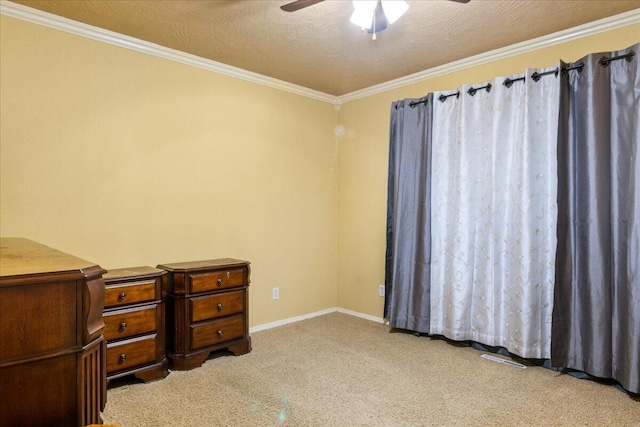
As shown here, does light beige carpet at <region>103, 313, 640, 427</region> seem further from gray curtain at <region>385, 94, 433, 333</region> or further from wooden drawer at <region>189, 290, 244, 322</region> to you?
gray curtain at <region>385, 94, 433, 333</region>

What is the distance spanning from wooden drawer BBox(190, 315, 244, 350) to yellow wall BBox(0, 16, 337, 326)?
2.05ft

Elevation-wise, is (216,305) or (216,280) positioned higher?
(216,280)

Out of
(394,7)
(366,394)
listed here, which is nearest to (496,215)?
(366,394)

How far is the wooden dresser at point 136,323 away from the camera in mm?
2570

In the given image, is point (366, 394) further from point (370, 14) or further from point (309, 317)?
point (370, 14)

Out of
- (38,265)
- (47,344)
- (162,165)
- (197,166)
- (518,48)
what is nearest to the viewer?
(47,344)

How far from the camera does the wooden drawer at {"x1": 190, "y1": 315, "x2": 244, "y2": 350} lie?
2.98 m

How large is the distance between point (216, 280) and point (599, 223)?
2727mm

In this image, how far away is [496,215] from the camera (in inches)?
127

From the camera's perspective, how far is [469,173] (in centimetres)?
341

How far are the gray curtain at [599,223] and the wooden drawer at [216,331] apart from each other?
234 centimetres

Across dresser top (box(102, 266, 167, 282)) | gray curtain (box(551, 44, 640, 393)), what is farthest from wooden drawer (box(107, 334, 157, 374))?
gray curtain (box(551, 44, 640, 393))

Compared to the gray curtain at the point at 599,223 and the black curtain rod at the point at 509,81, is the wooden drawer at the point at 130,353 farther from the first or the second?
the black curtain rod at the point at 509,81

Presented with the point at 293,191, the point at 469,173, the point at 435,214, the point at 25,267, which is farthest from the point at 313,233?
the point at 25,267
